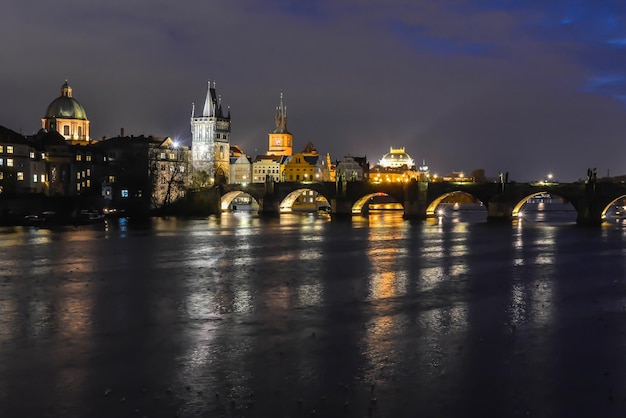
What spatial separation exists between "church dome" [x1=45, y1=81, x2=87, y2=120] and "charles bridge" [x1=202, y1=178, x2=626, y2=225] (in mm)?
49096

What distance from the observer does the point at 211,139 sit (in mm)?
171750

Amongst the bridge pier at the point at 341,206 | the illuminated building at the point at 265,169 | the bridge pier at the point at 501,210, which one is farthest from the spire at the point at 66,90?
the bridge pier at the point at 501,210

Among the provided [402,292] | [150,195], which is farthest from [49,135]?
[402,292]

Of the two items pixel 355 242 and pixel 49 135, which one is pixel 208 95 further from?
pixel 355 242

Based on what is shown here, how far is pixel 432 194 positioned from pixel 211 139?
254ft

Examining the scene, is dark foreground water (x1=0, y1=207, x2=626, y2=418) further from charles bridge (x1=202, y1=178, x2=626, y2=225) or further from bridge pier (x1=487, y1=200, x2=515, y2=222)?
bridge pier (x1=487, y1=200, x2=515, y2=222)

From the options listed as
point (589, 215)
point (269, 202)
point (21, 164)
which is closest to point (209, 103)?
point (269, 202)

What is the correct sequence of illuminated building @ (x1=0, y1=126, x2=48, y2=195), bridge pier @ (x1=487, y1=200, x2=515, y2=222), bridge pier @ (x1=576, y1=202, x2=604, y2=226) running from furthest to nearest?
bridge pier @ (x1=487, y1=200, x2=515, y2=222)
illuminated building @ (x1=0, y1=126, x2=48, y2=195)
bridge pier @ (x1=576, y1=202, x2=604, y2=226)

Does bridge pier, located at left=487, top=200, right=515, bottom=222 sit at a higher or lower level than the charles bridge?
lower

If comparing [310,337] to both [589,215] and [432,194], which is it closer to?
[589,215]

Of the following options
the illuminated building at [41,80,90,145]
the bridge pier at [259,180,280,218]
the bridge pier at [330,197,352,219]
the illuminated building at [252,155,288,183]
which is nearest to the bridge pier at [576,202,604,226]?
the bridge pier at [330,197,352,219]

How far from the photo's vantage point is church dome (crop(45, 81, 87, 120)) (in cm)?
15750

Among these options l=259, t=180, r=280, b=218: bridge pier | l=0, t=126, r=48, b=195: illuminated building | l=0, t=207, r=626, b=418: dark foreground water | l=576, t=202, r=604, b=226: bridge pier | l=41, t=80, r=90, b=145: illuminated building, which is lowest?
l=0, t=207, r=626, b=418: dark foreground water

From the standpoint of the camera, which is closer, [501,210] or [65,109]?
[501,210]
